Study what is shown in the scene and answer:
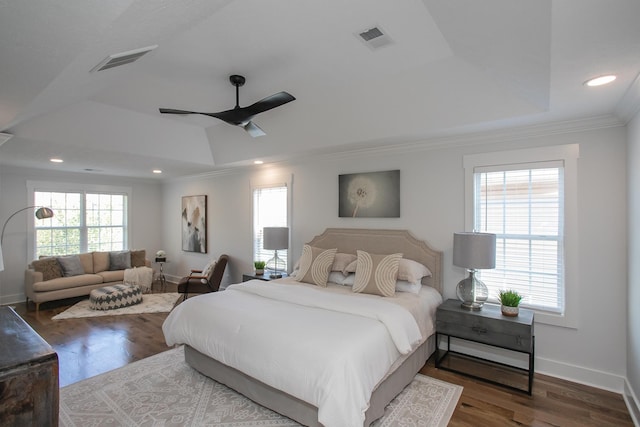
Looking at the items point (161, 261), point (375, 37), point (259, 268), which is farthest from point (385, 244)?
point (161, 261)

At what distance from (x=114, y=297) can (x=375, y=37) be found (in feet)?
17.7

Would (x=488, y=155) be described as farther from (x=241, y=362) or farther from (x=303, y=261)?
(x=241, y=362)

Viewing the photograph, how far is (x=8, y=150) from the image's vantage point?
4223 millimetres

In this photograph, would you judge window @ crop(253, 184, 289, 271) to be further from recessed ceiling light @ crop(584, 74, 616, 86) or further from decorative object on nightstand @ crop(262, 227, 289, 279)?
recessed ceiling light @ crop(584, 74, 616, 86)

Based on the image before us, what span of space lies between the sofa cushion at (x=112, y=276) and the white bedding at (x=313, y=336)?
3737mm

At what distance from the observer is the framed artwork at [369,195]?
13.6ft

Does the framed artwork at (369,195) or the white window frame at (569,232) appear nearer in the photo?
the white window frame at (569,232)

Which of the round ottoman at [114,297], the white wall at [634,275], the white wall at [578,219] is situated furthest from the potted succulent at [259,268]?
the white wall at [634,275]

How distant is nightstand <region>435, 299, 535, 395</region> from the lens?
2.82 metres

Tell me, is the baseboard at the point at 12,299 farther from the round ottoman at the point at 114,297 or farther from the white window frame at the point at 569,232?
the white window frame at the point at 569,232

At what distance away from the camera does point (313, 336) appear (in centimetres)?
226

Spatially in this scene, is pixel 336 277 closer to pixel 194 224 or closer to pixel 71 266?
pixel 194 224

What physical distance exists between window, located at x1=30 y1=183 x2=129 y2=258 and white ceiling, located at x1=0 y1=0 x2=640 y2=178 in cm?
158

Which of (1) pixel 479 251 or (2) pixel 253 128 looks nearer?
(1) pixel 479 251
